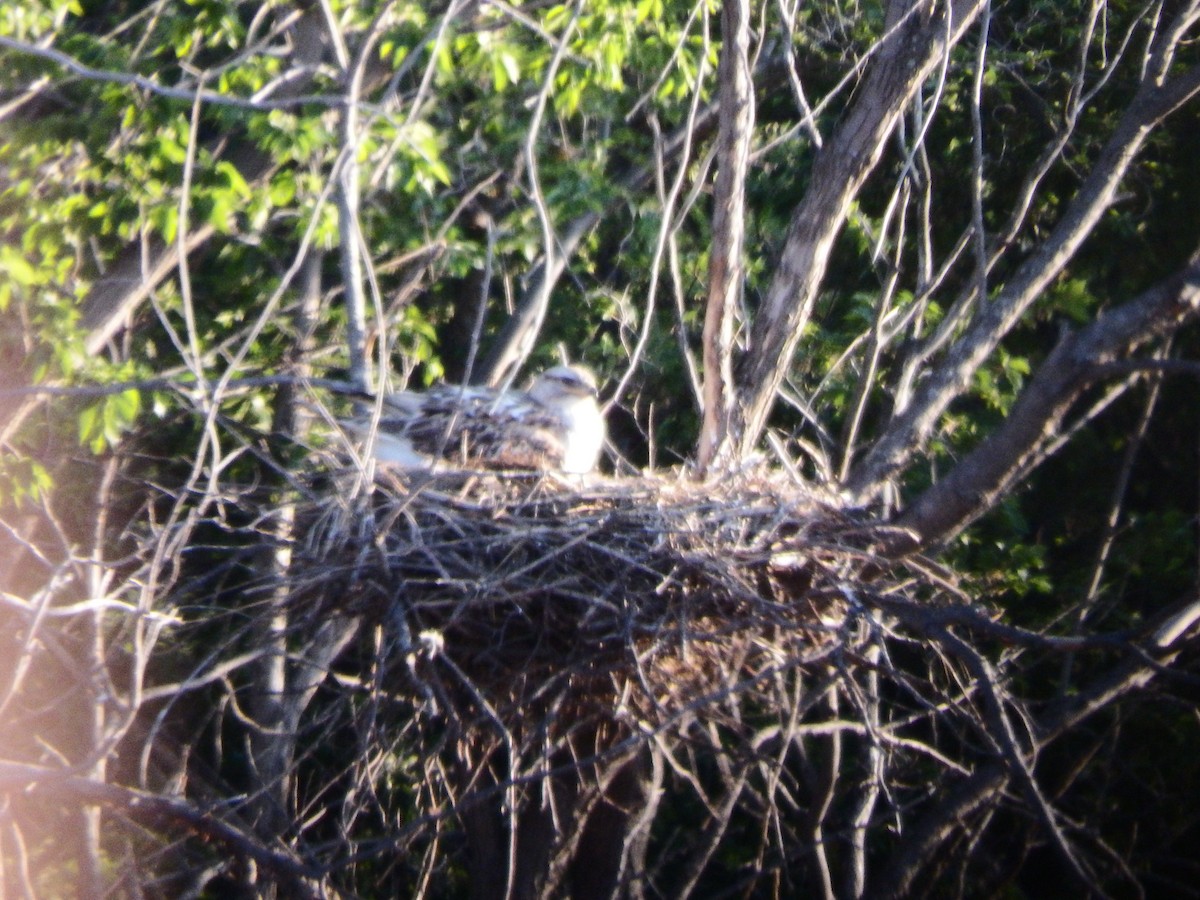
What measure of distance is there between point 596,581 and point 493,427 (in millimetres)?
1584

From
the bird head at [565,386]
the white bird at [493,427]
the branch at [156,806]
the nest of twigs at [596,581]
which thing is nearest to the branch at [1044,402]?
the nest of twigs at [596,581]

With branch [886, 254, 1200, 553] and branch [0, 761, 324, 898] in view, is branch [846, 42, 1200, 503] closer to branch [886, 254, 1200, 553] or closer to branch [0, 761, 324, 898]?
branch [886, 254, 1200, 553]

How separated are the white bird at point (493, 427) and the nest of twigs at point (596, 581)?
78 cm

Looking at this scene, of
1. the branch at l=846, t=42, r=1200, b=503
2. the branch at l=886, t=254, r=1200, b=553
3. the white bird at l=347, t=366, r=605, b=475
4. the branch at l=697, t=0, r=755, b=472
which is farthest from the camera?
the white bird at l=347, t=366, r=605, b=475

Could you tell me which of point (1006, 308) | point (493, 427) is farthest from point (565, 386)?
point (1006, 308)

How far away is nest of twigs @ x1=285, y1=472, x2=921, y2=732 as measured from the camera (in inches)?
171

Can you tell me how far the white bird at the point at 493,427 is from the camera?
19.0 ft

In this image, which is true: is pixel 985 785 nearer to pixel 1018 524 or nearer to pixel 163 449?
pixel 1018 524

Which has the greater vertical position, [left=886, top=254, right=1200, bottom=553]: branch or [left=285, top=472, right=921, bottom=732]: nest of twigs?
[left=886, top=254, right=1200, bottom=553]: branch

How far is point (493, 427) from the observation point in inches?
232

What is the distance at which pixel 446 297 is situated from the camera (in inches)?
348

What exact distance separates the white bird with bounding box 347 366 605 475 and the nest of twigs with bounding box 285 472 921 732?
780 mm

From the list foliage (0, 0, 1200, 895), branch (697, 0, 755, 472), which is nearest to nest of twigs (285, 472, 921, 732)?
branch (697, 0, 755, 472)

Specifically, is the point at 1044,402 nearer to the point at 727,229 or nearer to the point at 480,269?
the point at 727,229
